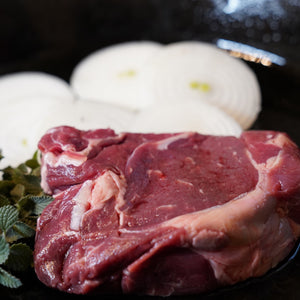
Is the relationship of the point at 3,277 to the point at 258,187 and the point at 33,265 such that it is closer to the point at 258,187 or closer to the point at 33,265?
the point at 33,265

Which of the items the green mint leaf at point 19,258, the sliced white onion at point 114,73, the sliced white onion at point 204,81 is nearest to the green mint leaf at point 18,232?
the green mint leaf at point 19,258

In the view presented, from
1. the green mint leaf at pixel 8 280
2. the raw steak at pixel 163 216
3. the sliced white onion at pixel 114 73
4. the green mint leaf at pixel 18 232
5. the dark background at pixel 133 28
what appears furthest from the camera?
the dark background at pixel 133 28

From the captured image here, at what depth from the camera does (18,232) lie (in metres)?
2.80

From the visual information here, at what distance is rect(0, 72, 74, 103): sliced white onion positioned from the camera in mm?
4586

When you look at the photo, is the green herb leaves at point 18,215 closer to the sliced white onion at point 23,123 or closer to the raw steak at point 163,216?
the raw steak at point 163,216

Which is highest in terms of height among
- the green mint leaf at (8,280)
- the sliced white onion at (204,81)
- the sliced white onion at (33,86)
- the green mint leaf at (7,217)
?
the sliced white onion at (204,81)

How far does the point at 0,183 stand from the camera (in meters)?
3.05

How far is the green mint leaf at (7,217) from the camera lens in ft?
8.63

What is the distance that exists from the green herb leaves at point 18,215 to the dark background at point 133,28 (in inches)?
84.3

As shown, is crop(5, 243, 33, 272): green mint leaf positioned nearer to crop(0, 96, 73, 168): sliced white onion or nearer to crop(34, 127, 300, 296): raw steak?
crop(34, 127, 300, 296): raw steak

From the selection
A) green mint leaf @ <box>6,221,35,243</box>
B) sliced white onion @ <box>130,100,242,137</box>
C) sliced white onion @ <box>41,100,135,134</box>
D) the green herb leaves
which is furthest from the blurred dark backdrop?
green mint leaf @ <box>6,221,35,243</box>

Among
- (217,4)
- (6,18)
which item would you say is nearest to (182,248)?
(217,4)

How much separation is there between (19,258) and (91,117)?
1.64m

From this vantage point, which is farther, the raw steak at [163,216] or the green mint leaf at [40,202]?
the green mint leaf at [40,202]
